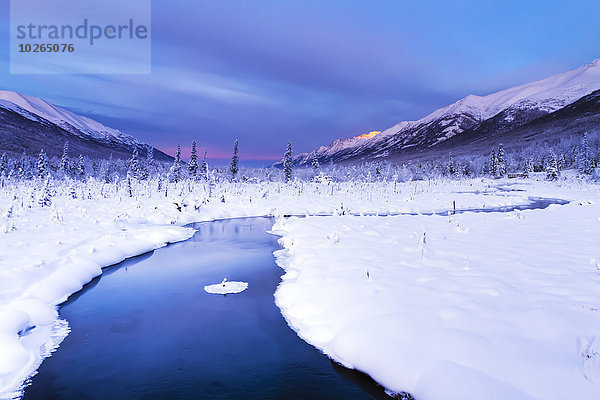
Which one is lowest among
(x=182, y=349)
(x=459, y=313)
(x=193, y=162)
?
(x=182, y=349)

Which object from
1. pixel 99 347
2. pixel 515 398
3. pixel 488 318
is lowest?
pixel 99 347

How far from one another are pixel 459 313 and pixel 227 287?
5850 mm

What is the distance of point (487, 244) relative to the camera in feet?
32.5

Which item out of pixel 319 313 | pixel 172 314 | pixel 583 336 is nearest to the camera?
pixel 583 336

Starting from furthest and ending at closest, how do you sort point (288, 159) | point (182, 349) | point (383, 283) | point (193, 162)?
point (288, 159)
point (193, 162)
point (383, 283)
point (182, 349)

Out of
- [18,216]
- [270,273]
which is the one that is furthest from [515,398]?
[18,216]

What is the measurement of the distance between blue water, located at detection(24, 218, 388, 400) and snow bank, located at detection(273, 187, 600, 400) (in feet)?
1.73

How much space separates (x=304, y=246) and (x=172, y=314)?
538 cm

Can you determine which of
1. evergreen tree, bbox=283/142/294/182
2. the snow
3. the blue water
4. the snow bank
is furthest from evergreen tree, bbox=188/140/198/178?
the snow bank

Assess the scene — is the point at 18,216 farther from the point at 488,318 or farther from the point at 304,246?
the point at 488,318

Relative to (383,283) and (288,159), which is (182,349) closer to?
(383,283)

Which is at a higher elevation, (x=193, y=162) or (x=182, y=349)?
(x=193, y=162)

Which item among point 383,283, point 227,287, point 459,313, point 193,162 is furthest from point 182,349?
point 193,162

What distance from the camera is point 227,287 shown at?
8.66 m
